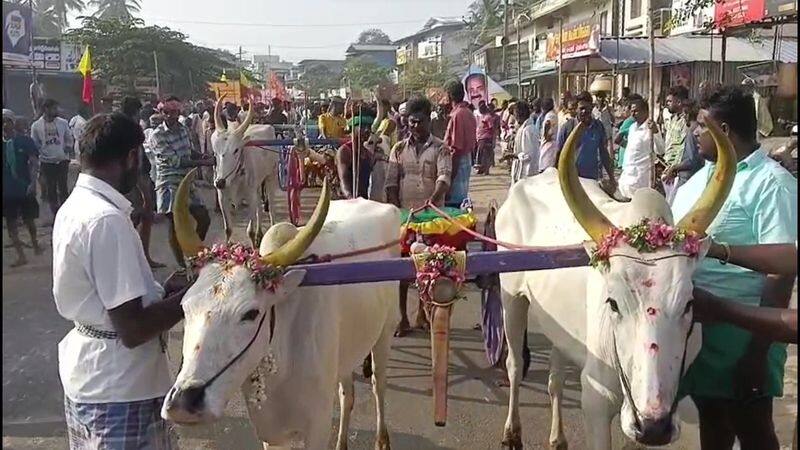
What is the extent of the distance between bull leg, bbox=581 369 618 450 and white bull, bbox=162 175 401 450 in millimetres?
1127

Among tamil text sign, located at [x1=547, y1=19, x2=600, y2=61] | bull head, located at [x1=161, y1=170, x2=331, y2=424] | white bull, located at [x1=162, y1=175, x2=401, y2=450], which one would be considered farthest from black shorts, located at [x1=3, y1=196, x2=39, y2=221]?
tamil text sign, located at [x1=547, y1=19, x2=600, y2=61]

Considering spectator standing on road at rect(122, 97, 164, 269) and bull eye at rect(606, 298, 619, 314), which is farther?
spectator standing on road at rect(122, 97, 164, 269)

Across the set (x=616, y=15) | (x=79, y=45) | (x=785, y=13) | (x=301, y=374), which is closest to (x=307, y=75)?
(x=79, y=45)

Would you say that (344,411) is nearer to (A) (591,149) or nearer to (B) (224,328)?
(B) (224,328)

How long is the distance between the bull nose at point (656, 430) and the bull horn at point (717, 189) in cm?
70

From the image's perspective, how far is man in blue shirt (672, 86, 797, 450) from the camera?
2.80 m

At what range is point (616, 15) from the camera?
84.4ft

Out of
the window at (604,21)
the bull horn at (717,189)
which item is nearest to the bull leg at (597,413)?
the bull horn at (717,189)

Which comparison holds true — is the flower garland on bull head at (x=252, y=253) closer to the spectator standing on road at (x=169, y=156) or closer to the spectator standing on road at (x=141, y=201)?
the spectator standing on road at (x=141, y=201)

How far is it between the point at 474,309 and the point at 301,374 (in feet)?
13.5

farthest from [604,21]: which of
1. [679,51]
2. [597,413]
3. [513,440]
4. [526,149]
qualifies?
[597,413]

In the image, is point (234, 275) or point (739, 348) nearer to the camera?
point (234, 275)

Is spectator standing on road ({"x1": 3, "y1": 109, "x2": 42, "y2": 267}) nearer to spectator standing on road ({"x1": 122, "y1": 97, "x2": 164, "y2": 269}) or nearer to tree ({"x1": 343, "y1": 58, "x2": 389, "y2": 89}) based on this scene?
spectator standing on road ({"x1": 122, "y1": 97, "x2": 164, "y2": 269})

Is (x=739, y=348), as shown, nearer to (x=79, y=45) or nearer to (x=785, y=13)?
(x=785, y=13)
